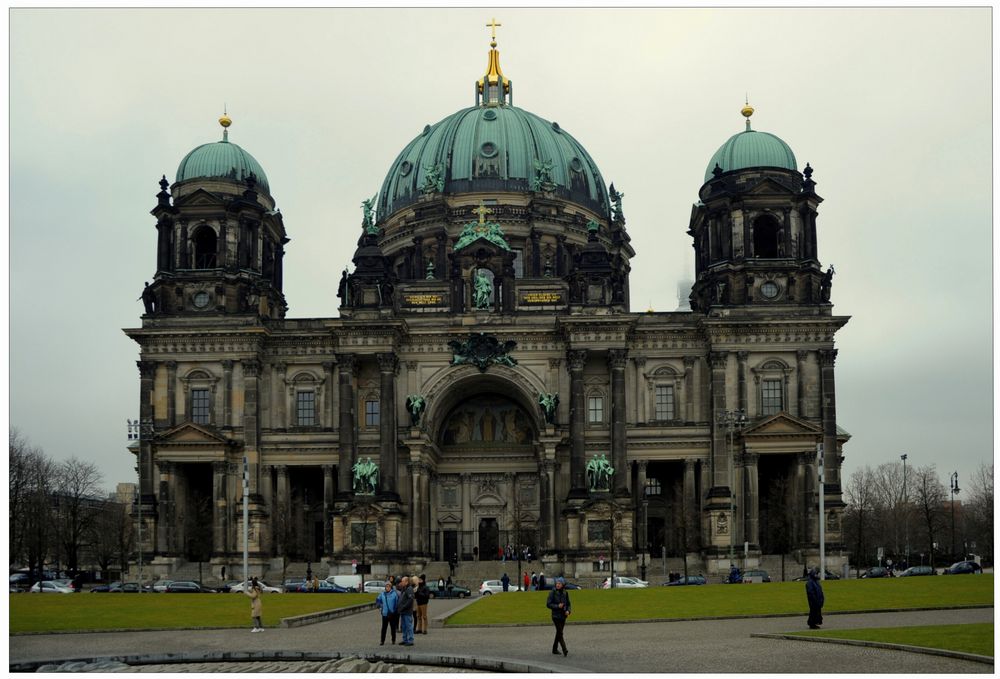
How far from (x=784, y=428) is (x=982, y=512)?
1647 inches

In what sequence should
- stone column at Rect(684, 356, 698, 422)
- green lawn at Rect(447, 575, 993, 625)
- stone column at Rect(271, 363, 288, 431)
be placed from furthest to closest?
stone column at Rect(271, 363, 288, 431), stone column at Rect(684, 356, 698, 422), green lawn at Rect(447, 575, 993, 625)

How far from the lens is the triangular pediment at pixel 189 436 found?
8581 cm

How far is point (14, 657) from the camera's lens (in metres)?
34.3

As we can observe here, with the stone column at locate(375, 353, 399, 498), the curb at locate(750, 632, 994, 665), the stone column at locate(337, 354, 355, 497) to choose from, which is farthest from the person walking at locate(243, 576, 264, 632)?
the stone column at locate(337, 354, 355, 497)

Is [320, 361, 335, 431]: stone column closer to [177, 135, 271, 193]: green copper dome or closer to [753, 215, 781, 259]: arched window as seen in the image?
[177, 135, 271, 193]: green copper dome

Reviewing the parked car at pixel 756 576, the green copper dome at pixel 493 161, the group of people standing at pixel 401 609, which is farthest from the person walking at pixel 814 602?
the green copper dome at pixel 493 161

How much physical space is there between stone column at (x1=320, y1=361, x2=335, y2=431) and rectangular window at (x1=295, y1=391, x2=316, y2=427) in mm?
677

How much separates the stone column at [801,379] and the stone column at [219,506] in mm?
34955

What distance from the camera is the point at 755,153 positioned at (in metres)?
90.1

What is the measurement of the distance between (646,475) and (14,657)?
60.0 meters

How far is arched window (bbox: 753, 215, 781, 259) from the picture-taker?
9012 centimetres

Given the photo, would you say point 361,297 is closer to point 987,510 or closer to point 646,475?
point 646,475

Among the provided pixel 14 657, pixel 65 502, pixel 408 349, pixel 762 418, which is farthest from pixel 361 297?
pixel 14 657

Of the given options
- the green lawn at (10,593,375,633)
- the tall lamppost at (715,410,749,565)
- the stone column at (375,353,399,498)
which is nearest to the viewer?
the green lawn at (10,593,375,633)
